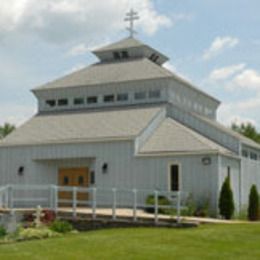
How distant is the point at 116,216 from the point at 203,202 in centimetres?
572

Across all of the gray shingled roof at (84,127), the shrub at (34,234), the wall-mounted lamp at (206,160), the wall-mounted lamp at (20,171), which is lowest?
the shrub at (34,234)

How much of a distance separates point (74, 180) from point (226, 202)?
8123 millimetres

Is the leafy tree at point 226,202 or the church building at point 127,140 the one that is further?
the church building at point 127,140

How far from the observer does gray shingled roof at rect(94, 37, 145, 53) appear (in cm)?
3775

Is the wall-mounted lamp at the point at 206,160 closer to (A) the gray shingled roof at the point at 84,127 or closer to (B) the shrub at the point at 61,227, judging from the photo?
(A) the gray shingled roof at the point at 84,127

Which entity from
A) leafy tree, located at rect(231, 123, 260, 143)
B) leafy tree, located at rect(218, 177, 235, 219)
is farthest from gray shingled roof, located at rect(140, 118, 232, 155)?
leafy tree, located at rect(231, 123, 260, 143)

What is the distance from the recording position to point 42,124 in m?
34.0

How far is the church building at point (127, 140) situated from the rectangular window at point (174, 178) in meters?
0.05

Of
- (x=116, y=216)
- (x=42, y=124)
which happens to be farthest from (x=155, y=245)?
(x=42, y=124)

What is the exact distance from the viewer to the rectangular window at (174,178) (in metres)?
28.5

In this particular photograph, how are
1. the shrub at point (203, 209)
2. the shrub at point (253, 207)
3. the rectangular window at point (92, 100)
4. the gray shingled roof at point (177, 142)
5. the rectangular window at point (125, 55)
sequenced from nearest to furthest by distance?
1. the shrub at point (203, 209)
2. the gray shingled roof at point (177, 142)
3. the shrub at point (253, 207)
4. the rectangular window at point (92, 100)
5. the rectangular window at point (125, 55)

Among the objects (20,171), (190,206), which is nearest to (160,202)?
(190,206)

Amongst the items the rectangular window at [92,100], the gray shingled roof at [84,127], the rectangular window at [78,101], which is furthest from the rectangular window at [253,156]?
the rectangular window at [78,101]

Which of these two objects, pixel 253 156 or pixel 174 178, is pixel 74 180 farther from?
pixel 253 156
